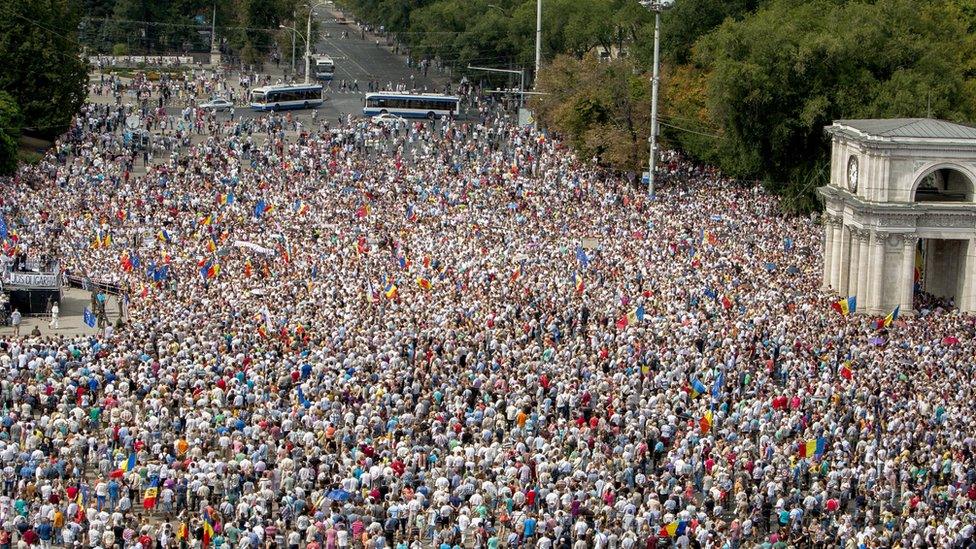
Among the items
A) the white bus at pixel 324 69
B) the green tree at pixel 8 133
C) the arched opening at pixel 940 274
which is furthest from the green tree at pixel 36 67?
the arched opening at pixel 940 274

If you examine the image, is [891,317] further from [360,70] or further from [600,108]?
[360,70]

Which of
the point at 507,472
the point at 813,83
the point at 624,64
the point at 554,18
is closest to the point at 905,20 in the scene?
the point at 813,83

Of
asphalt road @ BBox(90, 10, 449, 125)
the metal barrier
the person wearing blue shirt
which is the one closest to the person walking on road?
the metal barrier

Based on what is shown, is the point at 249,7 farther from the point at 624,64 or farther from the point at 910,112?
the point at 910,112

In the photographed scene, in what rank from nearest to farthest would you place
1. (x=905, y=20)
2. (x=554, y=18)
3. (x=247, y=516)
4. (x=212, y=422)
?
(x=247, y=516)
(x=212, y=422)
(x=905, y=20)
(x=554, y=18)

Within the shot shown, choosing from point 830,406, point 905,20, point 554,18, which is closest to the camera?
point 830,406

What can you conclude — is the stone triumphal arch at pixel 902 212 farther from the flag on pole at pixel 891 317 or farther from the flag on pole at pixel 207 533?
the flag on pole at pixel 207 533

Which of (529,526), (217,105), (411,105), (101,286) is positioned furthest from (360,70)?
(529,526)
